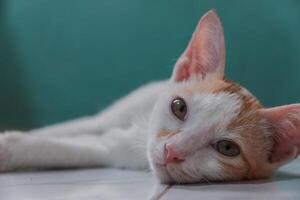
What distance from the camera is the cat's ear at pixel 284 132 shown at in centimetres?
134

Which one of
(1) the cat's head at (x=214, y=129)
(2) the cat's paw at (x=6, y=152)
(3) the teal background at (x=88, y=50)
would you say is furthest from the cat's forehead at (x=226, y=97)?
(3) the teal background at (x=88, y=50)

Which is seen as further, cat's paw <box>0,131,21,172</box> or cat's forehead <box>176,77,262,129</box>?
cat's paw <box>0,131,21,172</box>

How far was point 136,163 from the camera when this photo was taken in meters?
1.66

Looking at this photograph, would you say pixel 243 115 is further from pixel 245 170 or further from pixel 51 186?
pixel 51 186

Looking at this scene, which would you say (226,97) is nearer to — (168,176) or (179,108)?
(179,108)

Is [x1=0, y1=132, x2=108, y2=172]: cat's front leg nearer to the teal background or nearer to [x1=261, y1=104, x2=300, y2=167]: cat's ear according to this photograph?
[x1=261, y1=104, x2=300, y2=167]: cat's ear

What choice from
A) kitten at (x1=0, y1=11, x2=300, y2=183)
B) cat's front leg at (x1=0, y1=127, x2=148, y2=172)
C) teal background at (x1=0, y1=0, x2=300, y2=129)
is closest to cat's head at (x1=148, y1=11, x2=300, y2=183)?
kitten at (x1=0, y1=11, x2=300, y2=183)

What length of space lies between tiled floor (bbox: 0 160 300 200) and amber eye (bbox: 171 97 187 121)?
171mm

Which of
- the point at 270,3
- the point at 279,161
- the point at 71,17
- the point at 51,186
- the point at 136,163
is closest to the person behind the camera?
the point at 51,186

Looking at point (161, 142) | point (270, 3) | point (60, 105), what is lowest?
point (60, 105)

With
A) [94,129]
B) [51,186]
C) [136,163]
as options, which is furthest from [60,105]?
[51,186]

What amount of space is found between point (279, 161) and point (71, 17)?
1422 millimetres

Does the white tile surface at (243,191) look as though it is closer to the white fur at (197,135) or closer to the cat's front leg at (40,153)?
the white fur at (197,135)

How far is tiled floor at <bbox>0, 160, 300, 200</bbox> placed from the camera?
1.14 meters
